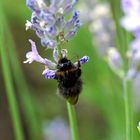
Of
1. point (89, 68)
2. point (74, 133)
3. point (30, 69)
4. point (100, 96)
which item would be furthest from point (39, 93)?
point (74, 133)

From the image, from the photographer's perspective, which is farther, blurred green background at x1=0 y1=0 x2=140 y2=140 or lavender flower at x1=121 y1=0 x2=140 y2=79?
blurred green background at x1=0 y1=0 x2=140 y2=140

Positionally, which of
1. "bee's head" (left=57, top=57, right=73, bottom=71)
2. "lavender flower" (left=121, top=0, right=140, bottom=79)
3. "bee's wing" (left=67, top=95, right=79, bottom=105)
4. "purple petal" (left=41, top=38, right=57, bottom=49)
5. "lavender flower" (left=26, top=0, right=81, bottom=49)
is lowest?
"bee's wing" (left=67, top=95, right=79, bottom=105)

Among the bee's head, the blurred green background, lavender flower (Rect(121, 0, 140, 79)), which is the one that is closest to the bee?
the bee's head

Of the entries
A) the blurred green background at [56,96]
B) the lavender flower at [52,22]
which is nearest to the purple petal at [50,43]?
the lavender flower at [52,22]

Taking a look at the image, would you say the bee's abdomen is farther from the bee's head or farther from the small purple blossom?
the small purple blossom

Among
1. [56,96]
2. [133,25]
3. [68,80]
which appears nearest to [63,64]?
[68,80]

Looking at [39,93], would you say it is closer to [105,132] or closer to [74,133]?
[105,132]
